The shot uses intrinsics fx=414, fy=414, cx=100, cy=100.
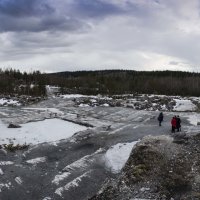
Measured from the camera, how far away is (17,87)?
94375 millimetres

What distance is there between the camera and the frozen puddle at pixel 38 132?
29.6 meters

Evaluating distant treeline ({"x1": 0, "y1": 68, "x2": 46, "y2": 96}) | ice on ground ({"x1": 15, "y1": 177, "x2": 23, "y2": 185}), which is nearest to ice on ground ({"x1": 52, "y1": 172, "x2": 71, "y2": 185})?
ice on ground ({"x1": 15, "y1": 177, "x2": 23, "y2": 185})

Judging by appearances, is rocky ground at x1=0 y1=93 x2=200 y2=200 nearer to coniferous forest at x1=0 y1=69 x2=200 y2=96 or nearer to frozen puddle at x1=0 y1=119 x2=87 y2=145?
frozen puddle at x1=0 y1=119 x2=87 y2=145

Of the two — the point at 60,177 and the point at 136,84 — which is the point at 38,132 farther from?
the point at 136,84

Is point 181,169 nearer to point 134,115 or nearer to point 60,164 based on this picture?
point 60,164

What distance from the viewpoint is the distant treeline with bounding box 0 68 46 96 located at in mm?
88062

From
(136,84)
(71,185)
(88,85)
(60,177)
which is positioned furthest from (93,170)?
(136,84)

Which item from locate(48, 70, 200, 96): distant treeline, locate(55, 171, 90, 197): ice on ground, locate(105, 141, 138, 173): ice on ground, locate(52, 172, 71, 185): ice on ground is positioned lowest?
locate(55, 171, 90, 197): ice on ground

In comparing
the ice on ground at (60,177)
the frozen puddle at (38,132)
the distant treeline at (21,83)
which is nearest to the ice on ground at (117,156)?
the ice on ground at (60,177)

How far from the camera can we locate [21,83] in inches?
4045

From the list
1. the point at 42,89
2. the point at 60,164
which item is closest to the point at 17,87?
the point at 42,89

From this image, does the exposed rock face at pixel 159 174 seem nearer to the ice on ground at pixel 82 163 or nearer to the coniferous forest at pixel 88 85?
the ice on ground at pixel 82 163

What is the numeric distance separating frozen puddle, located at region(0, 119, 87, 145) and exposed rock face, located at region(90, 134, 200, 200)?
1018cm

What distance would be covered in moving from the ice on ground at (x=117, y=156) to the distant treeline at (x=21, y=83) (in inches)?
2365
